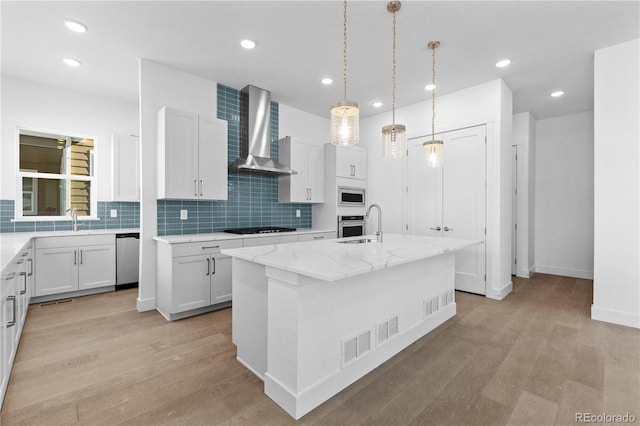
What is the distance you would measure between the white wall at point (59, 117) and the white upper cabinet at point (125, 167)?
0.15 m

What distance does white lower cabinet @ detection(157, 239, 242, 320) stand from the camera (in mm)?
3100

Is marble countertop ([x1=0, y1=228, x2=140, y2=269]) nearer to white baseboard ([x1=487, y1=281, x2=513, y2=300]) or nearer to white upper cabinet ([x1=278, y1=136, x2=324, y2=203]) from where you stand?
white upper cabinet ([x1=278, y1=136, x2=324, y2=203])

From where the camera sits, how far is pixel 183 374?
210 centimetres

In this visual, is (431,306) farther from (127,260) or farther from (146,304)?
(127,260)

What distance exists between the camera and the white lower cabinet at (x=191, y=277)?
3100 millimetres

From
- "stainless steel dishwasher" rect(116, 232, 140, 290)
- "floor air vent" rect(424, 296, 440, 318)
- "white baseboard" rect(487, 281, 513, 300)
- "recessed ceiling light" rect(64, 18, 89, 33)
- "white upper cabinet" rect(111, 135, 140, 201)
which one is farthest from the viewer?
"white upper cabinet" rect(111, 135, 140, 201)

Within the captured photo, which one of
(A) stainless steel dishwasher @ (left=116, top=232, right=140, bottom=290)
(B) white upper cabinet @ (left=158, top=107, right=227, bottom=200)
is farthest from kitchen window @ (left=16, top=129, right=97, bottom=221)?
(B) white upper cabinet @ (left=158, top=107, right=227, bottom=200)

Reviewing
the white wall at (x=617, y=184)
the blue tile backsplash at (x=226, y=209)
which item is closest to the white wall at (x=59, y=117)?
the blue tile backsplash at (x=226, y=209)

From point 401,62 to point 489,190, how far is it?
6.57 ft

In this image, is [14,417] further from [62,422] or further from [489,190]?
[489,190]

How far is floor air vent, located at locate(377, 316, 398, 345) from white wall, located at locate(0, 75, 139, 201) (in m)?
4.45

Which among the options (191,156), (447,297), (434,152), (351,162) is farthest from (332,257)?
(351,162)

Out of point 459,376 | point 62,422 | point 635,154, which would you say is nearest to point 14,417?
point 62,422

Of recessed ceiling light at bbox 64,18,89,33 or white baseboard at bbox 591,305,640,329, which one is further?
white baseboard at bbox 591,305,640,329
